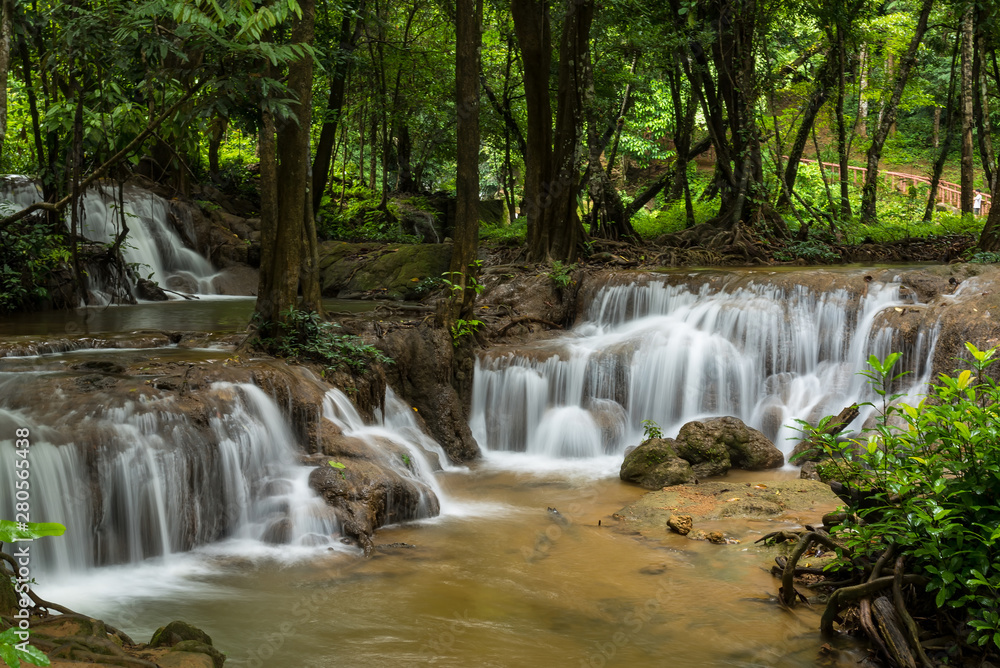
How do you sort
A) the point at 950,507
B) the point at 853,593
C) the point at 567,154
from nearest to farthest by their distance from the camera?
the point at 950,507 → the point at 853,593 → the point at 567,154

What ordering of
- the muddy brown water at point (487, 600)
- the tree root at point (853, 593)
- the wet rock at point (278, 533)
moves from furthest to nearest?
the wet rock at point (278, 533), the muddy brown water at point (487, 600), the tree root at point (853, 593)

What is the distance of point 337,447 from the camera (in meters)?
7.34

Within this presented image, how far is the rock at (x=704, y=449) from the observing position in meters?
8.08

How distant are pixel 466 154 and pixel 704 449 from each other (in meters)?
4.40

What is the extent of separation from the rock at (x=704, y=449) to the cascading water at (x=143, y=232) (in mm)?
9246

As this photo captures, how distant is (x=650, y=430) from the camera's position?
9.09 metres

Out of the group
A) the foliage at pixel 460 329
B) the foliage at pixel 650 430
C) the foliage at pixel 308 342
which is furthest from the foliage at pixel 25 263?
the foliage at pixel 650 430

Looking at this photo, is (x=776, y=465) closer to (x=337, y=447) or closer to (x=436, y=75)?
(x=337, y=447)

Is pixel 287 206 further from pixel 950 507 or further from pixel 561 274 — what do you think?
pixel 950 507

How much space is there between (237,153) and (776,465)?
1995 cm

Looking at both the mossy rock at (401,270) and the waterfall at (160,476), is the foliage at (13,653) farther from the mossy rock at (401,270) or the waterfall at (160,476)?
the mossy rock at (401,270)

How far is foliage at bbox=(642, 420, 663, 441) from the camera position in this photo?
8955 mm

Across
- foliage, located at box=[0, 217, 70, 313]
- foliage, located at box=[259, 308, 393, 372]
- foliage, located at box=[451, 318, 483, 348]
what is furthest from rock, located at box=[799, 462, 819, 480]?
foliage, located at box=[0, 217, 70, 313]

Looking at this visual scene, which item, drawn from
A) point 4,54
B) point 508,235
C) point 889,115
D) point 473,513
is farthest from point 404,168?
point 473,513
